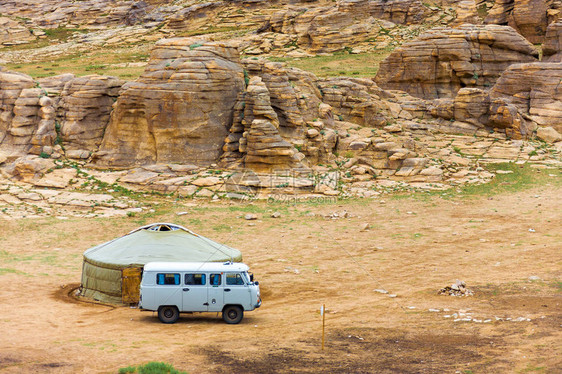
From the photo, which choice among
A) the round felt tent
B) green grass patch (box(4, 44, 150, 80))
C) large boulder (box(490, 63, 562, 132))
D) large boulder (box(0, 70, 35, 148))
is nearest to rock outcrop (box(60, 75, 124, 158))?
large boulder (box(0, 70, 35, 148))

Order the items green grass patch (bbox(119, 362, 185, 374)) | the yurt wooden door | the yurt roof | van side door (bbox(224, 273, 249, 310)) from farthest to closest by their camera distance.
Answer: the yurt roof < the yurt wooden door < van side door (bbox(224, 273, 249, 310)) < green grass patch (bbox(119, 362, 185, 374))

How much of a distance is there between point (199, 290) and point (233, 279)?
1.04m

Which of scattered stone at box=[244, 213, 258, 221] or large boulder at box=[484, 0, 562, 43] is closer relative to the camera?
scattered stone at box=[244, 213, 258, 221]

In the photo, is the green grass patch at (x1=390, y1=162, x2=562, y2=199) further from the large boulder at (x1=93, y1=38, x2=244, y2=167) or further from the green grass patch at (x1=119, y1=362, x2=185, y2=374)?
the green grass patch at (x1=119, y1=362, x2=185, y2=374)

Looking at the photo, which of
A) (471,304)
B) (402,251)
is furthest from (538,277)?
(402,251)

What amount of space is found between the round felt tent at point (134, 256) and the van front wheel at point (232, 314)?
4.00 m

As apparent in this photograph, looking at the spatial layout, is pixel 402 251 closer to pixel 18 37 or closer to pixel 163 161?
pixel 163 161

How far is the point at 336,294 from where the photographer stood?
22453mm

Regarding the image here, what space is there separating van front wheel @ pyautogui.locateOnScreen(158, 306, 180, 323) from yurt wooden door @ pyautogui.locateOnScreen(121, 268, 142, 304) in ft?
8.78

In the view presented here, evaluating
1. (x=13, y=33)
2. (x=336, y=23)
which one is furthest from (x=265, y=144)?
(x=13, y=33)

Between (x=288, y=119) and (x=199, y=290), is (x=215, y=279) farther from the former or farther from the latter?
(x=288, y=119)

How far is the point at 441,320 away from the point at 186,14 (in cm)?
6511

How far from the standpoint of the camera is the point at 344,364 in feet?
50.0

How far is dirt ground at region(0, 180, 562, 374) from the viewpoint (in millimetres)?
15578
